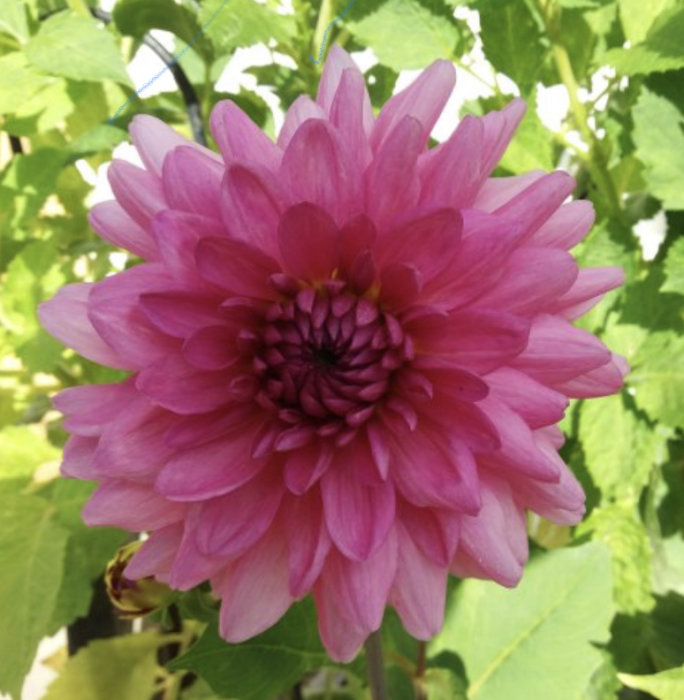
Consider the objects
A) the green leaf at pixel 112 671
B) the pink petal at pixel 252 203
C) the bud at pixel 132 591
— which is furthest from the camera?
the green leaf at pixel 112 671

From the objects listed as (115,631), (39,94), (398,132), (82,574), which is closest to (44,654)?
(115,631)

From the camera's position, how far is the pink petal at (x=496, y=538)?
26 cm

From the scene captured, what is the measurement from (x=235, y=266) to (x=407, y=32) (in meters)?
0.24

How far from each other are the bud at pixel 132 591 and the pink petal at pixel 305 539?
0.42ft

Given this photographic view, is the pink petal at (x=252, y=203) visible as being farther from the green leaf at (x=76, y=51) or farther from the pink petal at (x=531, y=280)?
the green leaf at (x=76, y=51)

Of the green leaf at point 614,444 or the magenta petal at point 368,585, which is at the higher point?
the magenta petal at point 368,585

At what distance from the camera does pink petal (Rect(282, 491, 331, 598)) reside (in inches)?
10.0

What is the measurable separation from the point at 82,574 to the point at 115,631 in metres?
0.15

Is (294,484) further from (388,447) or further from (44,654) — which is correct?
(44,654)

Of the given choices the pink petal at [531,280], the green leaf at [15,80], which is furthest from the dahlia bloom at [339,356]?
the green leaf at [15,80]

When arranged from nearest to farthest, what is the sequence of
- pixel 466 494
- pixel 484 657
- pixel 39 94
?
pixel 466 494
pixel 484 657
pixel 39 94

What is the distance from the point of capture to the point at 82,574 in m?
0.50

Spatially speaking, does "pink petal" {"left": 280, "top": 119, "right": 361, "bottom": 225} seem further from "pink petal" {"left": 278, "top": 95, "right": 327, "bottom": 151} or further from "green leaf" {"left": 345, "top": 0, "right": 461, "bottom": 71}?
"green leaf" {"left": 345, "top": 0, "right": 461, "bottom": 71}

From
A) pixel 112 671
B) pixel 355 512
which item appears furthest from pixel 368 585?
pixel 112 671
